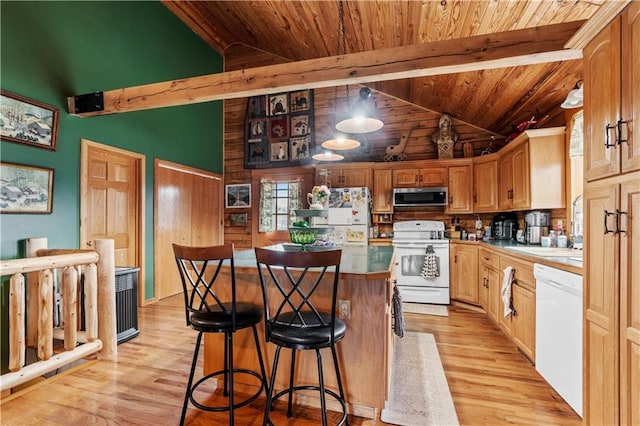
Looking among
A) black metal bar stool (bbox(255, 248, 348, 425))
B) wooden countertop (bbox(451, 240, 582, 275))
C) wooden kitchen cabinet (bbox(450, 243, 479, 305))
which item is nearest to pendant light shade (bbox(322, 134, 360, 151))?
black metal bar stool (bbox(255, 248, 348, 425))

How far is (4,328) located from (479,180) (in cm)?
579

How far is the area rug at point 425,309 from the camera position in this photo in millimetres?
3918

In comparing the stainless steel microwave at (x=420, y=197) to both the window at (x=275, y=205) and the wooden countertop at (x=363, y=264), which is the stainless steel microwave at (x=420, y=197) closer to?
the window at (x=275, y=205)

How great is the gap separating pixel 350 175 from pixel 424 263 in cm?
183

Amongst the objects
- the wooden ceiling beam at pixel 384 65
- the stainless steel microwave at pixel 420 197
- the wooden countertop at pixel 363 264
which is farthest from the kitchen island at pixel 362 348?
the stainless steel microwave at pixel 420 197

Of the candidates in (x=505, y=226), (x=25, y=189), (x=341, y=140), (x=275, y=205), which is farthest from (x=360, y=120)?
(x=275, y=205)

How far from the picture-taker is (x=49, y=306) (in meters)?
2.35

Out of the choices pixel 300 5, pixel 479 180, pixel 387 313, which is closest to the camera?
pixel 387 313

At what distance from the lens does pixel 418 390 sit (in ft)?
A: 7.04

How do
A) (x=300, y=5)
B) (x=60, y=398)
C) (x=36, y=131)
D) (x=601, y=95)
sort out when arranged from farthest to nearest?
(x=300, y=5)
(x=36, y=131)
(x=60, y=398)
(x=601, y=95)

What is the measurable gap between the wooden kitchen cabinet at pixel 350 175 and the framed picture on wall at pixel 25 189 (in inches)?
141

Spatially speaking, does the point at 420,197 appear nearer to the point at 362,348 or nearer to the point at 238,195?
the point at 362,348

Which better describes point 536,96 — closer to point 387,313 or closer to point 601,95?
point 601,95

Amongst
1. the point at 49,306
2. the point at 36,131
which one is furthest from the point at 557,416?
the point at 36,131
